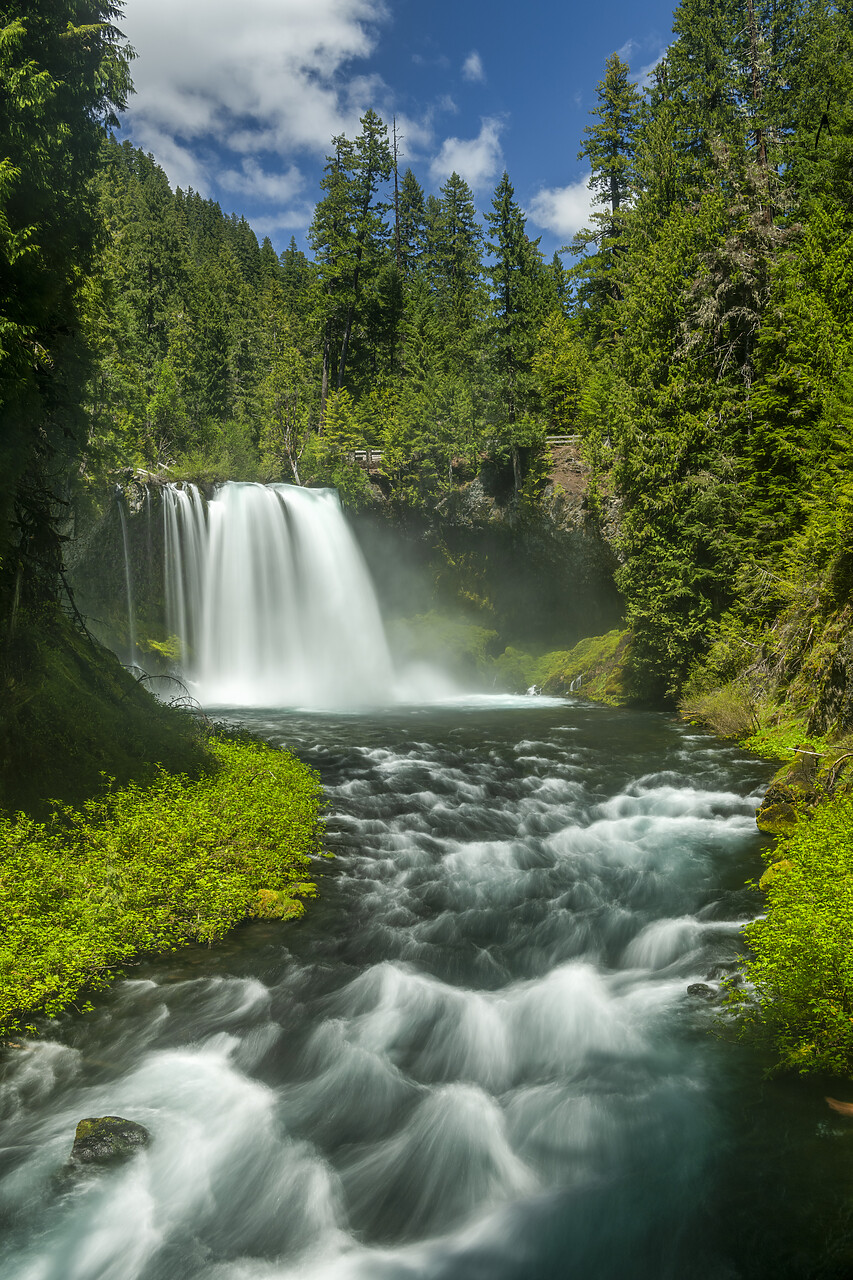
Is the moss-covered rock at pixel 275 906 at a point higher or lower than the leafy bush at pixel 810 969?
lower

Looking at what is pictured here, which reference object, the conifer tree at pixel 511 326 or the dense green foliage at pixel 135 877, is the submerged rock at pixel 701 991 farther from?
the conifer tree at pixel 511 326

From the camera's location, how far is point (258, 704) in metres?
26.1

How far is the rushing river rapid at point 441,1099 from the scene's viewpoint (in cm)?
437

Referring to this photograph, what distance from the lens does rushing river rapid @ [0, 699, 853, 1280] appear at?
14.3ft

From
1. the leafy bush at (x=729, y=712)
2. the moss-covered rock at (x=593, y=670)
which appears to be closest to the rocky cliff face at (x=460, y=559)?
the moss-covered rock at (x=593, y=670)

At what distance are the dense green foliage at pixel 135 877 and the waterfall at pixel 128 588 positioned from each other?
1827cm

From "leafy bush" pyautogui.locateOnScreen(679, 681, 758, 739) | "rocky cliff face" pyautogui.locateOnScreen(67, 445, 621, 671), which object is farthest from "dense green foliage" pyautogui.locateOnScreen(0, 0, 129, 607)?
"rocky cliff face" pyautogui.locateOnScreen(67, 445, 621, 671)

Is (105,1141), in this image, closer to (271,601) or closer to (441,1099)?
(441,1099)

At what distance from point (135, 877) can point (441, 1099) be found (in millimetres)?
4011

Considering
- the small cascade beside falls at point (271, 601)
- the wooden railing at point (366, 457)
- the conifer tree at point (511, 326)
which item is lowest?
the small cascade beside falls at point (271, 601)

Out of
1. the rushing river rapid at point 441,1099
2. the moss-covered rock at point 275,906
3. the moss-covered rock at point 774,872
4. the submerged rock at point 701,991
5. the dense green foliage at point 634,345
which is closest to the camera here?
the rushing river rapid at point 441,1099

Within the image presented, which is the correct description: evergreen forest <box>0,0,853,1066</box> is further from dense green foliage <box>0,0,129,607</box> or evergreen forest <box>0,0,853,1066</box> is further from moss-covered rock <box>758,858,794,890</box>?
moss-covered rock <box>758,858,794,890</box>

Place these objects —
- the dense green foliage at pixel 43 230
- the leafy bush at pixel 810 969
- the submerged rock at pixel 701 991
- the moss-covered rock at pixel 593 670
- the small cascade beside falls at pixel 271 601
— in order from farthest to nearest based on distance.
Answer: the small cascade beside falls at pixel 271 601
the moss-covered rock at pixel 593 670
the dense green foliage at pixel 43 230
the submerged rock at pixel 701 991
the leafy bush at pixel 810 969

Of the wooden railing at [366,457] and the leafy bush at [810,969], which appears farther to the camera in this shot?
the wooden railing at [366,457]
